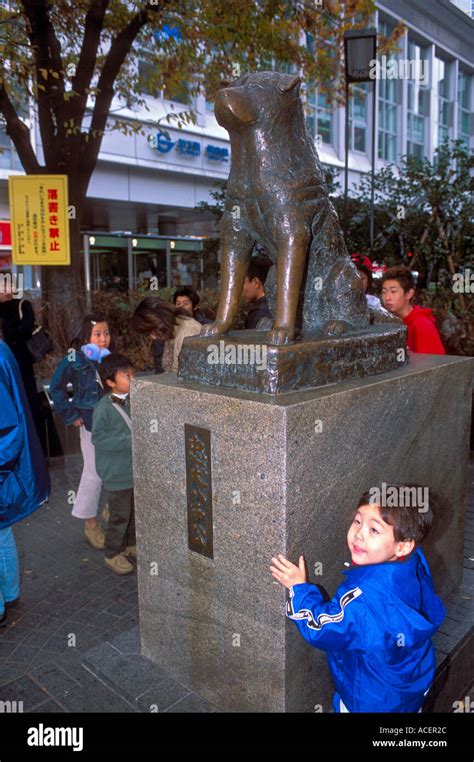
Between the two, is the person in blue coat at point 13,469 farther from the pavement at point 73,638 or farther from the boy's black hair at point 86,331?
the boy's black hair at point 86,331

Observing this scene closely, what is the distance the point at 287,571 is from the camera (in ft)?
6.94

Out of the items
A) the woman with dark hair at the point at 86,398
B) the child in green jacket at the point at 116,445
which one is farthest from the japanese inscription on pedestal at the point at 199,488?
the woman with dark hair at the point at 86,398

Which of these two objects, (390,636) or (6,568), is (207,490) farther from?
(6,568)

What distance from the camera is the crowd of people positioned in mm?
1999

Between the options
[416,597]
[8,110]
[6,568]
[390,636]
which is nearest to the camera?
[390,636]

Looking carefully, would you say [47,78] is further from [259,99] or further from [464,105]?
[464,105]

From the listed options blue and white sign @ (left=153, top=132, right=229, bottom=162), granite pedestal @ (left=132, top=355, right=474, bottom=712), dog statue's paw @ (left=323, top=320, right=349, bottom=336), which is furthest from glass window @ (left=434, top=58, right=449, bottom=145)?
granite pedestal @ (left=132, top=355, right=474, bottom=712)

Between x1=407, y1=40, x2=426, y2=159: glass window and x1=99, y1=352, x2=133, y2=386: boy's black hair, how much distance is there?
78.7 feet

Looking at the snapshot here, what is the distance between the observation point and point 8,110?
7.61 meters

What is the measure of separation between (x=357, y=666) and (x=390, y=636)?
0.67ft

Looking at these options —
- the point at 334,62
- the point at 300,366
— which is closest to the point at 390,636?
the point at 300,366

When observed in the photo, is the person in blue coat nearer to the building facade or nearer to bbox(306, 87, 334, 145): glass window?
the building facade

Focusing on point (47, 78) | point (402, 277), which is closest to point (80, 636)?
point (402, 277)

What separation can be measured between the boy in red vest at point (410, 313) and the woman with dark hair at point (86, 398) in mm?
2198
